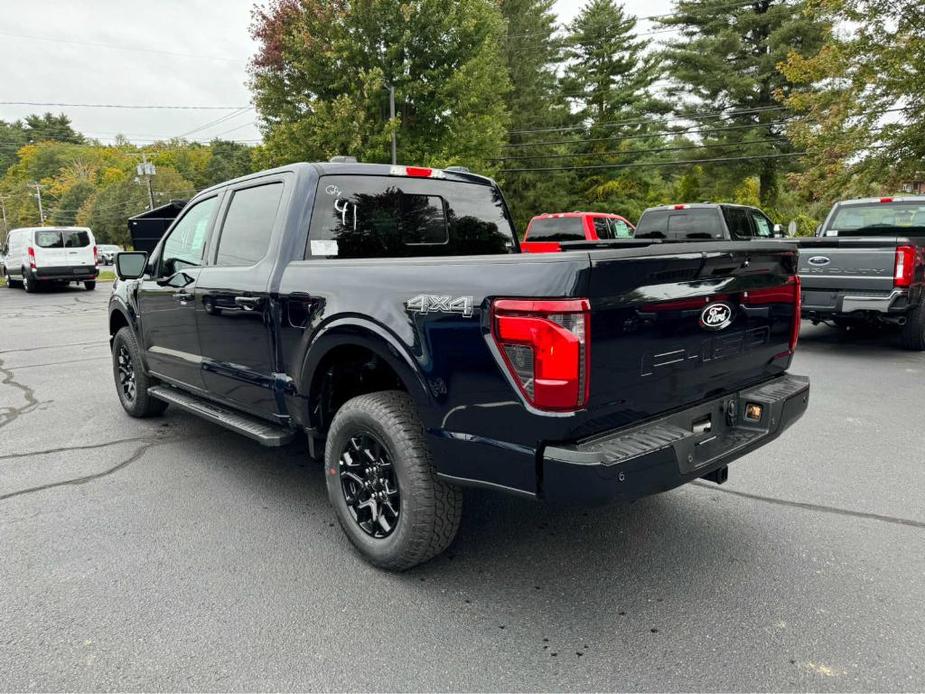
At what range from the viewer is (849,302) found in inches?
303

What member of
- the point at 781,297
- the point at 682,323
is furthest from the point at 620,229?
the point at 682,323

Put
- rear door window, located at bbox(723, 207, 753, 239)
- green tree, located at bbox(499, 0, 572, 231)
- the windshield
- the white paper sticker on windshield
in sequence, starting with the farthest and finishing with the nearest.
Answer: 1. green tree, located at bbox(499, 0, 572, 231)
2. rear door window, located at bbox(723, 207, 753, 239)
3. the windshield
4. the white paper sticker on windshield

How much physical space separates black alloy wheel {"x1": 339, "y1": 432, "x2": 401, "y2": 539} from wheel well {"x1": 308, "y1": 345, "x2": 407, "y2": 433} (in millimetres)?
325

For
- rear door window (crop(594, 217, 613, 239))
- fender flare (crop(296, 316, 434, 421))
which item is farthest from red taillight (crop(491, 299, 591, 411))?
rear door window (crop(594, 217, 613, 239))

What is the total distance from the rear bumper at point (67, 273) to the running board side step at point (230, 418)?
1897 cm

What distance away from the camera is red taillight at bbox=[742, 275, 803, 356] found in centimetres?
300

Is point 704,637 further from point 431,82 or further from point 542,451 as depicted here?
point 431,82

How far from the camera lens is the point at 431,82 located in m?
21.8

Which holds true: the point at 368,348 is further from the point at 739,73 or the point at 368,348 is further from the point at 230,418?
the point at 739,73

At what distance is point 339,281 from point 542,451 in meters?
1.34

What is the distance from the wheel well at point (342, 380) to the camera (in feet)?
10.6

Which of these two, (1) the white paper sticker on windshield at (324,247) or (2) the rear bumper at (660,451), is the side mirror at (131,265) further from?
(2) the rear bumper at (660,451)

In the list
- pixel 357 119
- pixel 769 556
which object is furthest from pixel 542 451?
pixel 357 119

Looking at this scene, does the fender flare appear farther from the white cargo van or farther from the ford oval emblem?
the white cargo van
